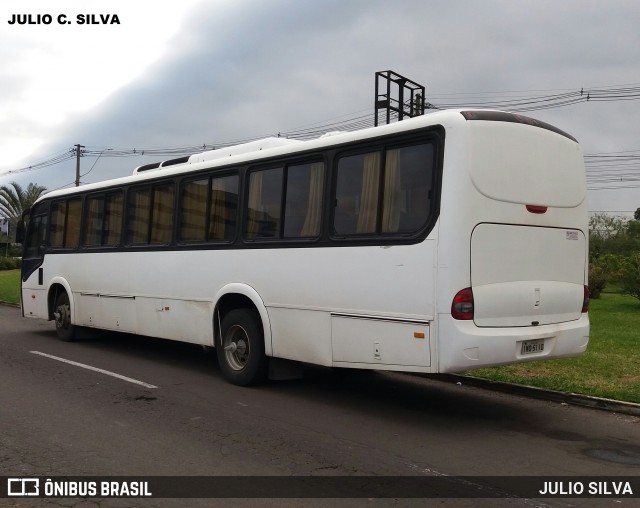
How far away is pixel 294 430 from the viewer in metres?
6.66

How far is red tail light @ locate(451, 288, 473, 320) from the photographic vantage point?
6.28 m

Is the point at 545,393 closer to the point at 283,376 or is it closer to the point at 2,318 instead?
the point at 283,376

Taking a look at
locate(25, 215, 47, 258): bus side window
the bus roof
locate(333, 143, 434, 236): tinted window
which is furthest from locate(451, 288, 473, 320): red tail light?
locate(25, 215, 47, 258): bus side window

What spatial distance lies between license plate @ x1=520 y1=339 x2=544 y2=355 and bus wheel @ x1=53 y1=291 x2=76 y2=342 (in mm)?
9138

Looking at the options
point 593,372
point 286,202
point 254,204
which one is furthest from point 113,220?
point 593,372

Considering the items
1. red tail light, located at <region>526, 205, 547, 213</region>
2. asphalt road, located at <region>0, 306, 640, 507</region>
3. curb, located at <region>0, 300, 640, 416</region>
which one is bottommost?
asphalt road, located at <region>0, 306, 640, 507</region>

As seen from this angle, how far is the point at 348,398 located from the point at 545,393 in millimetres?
2466

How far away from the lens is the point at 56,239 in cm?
1341

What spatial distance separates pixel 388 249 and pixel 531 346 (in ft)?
5.71

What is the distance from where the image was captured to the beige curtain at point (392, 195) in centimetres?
689

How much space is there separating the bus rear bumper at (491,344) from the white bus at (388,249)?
0.01 meters

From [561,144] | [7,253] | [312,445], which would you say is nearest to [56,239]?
[312,445]

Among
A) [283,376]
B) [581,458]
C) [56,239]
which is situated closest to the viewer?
[581,458]

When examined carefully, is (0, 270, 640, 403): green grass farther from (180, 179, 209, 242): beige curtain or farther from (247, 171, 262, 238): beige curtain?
(180, 179, 209, 242): beige curtain
